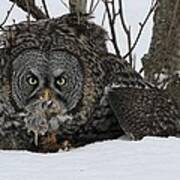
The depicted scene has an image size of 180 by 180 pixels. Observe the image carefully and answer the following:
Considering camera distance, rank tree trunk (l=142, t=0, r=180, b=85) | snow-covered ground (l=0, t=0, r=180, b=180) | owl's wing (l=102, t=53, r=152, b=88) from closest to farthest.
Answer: snow-covered ground (l=0, t=0, r=180, b=180), owl's wing (l=102, t=53, r=152, b=88), tree trunk (l=142, t=0, r=180, b=85)

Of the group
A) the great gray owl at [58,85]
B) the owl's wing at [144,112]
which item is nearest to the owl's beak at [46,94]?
the great gray owl at [58,85]

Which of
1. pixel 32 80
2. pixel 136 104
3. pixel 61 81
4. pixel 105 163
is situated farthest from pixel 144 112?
pixel 105 163

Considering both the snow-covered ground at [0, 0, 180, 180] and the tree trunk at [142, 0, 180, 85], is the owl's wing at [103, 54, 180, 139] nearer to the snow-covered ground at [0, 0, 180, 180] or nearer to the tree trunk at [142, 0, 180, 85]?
the snow-covered ground at [0, 0, 180, 180]

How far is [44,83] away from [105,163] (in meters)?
1.12

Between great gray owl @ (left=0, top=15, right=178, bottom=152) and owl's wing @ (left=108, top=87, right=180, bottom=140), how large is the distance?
0.05 ft

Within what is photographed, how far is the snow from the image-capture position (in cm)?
386

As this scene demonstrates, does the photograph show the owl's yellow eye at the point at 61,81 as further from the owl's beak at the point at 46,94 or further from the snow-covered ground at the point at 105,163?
the snow-covered ground at the point at 105,163

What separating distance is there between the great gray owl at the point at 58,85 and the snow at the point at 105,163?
0.60m

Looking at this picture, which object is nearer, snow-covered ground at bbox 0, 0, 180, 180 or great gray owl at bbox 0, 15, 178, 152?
snow-covered ground at bbox 0, 0, 180, 180

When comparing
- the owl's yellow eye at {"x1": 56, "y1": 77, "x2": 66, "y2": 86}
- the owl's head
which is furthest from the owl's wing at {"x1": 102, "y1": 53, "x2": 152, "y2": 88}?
the owl's yellow eye at {"x1": 56, "y1": 77, "x2": 66, "y2": 86}

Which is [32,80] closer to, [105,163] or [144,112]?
[144,112]

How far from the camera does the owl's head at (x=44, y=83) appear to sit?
202 inches

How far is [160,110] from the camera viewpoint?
530 centimetres

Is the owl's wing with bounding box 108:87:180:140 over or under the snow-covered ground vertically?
under
